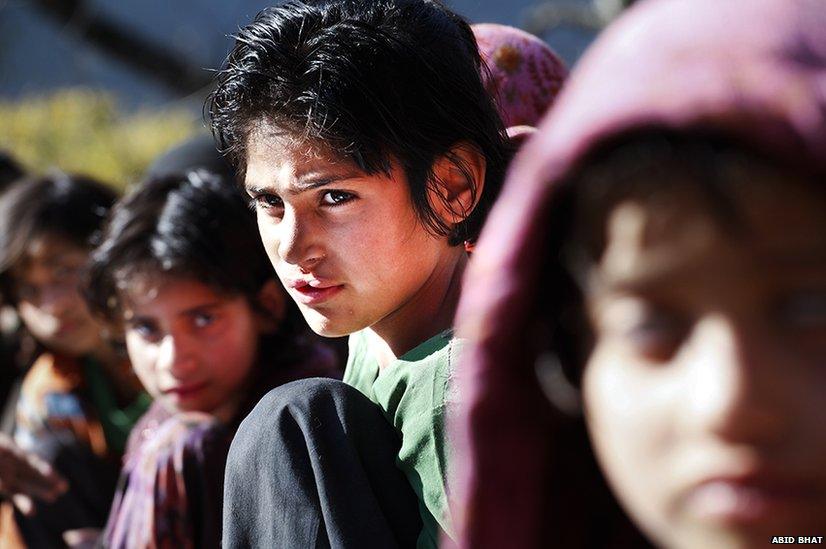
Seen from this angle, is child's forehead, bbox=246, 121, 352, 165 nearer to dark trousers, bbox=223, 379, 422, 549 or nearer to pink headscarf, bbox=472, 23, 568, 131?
dark trousers, bbox=223, 379, 422, 549

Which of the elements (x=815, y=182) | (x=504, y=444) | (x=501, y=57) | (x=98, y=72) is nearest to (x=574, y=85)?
(x=815, y=182)

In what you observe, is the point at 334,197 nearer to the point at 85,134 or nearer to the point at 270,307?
the point at 270,307

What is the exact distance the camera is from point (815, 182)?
3.24 ft

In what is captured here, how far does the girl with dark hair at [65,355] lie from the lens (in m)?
3.30

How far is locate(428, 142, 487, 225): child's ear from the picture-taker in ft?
6.86

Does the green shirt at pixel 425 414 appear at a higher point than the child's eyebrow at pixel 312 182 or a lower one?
lower

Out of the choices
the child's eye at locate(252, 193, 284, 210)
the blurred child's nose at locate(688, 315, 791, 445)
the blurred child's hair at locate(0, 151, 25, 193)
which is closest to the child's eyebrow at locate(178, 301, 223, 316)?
the child's eye at locate(252, 193, 284, 210)

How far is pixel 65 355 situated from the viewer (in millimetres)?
3508

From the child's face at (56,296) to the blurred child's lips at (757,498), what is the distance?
109 inches

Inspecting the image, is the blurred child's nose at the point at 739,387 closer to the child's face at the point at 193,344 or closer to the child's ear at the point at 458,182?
the child's ear at the point at 458,182

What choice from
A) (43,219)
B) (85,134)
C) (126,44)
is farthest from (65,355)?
(126,44)

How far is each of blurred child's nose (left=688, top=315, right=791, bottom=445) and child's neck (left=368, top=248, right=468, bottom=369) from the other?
3.66 ft

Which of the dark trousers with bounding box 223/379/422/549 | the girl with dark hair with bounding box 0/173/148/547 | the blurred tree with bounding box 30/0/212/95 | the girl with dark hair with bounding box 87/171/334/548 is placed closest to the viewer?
the dark trousers with bounding box 223/379/422/549

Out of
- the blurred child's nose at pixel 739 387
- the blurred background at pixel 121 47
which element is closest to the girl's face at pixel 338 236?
the blurred child's nose at pixel 739 387
